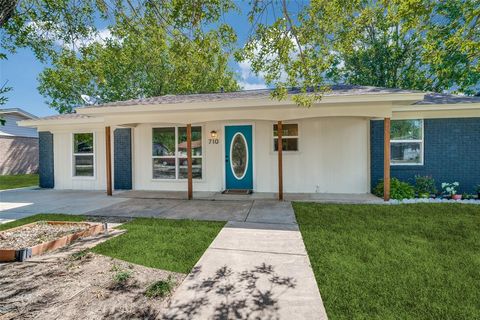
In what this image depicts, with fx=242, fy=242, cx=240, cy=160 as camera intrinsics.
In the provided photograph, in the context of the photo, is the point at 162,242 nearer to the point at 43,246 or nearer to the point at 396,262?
the point at 43,246

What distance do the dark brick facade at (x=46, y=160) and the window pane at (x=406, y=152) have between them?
13.5 m

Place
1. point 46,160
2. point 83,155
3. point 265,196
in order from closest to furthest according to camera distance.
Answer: point 265,196, point 83,155, point 46,160

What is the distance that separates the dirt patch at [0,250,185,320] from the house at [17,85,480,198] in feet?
15.2

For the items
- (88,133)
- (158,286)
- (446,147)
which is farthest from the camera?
(88,133)

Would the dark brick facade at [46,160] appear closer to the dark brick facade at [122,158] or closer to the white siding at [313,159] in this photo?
the dark brick facade at [122,158]

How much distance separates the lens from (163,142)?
9469 millimetres

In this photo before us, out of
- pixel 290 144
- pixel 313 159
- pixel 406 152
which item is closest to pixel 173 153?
pixel 290 144

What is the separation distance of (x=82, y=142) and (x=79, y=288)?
29.8 ft

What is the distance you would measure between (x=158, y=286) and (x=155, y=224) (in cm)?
250

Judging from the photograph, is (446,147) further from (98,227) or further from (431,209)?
(98,227)

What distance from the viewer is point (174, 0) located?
13.4 feet

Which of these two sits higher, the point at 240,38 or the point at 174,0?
the point at 174,0

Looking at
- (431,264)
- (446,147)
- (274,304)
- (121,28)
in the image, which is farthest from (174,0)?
(446,147)

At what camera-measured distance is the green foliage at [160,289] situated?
2658 millimetres
